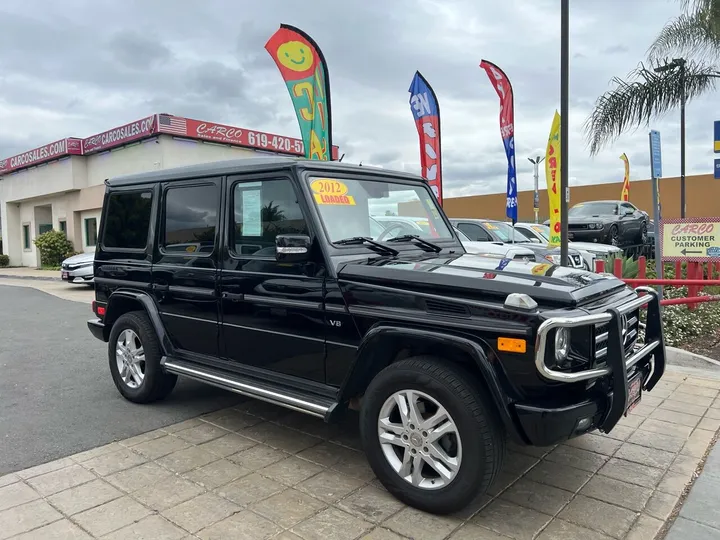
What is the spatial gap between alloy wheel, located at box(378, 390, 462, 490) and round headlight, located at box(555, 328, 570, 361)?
66cm

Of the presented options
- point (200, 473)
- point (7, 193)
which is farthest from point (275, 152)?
point (200, 473)

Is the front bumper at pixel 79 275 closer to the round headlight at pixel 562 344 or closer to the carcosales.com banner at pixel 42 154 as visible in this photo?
the carcosales.com banner at pixel 42 154

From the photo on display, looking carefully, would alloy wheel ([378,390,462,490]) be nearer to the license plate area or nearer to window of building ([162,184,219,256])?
the license plate area

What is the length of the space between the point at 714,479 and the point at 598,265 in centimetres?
426

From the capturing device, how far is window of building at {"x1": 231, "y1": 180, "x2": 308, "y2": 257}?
3811 mm

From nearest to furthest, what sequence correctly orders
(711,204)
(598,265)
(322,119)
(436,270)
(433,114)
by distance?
(436,270), (598,265), (322,119), (433,114), (711,204)

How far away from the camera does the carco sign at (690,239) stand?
7.76 m

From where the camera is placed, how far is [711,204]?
24375mm

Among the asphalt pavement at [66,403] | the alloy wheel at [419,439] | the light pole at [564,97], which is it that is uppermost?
the light pole at [564,97]

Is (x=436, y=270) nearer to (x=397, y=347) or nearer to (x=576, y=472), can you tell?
(x=397, y=347)

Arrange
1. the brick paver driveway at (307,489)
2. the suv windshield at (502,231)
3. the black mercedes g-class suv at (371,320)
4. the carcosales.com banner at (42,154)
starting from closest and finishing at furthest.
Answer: the black mercedes g-class suv at (371,320)
the brick paver driveway at (307,489)
the suv windshield at (502,231)
the carcosales.com banner at (42,154)

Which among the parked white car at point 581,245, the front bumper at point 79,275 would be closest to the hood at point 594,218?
the parked white car at point 581,245

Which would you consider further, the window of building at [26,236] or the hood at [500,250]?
the window of building at [26,236]

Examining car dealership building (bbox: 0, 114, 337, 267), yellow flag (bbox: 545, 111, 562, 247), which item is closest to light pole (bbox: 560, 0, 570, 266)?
yellow flag (bbox: 545, 111, 562, 247)
